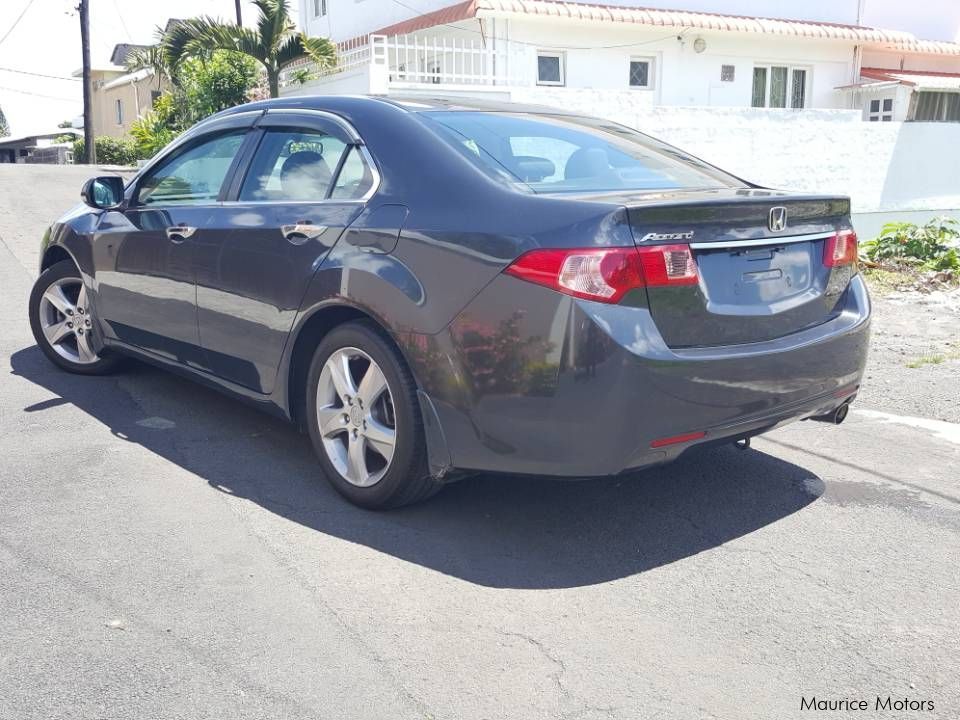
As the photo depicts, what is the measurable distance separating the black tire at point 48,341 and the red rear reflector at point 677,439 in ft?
12.6

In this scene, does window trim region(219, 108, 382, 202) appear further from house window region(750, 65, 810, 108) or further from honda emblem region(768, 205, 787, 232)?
house window region(750, 65, 810, 108)

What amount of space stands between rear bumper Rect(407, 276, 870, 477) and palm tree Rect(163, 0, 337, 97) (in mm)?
16455

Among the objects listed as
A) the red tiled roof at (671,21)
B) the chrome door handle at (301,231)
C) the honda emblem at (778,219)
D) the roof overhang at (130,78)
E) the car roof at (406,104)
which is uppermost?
the roof overhang at (130,78)

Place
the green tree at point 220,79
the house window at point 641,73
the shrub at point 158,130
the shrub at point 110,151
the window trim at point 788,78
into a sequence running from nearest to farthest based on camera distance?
the green tree at point 220,79, the house window at point 641,73, the window trim at point 788,78, the shrub at point 158,130, the shrub at point 110,151

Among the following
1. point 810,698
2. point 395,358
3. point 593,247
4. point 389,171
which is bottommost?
point 810,698

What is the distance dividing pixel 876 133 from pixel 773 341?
16171 mm

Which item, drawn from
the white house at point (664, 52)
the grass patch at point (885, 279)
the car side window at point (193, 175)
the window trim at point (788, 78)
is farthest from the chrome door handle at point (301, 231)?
the window trim at point (788, 78)

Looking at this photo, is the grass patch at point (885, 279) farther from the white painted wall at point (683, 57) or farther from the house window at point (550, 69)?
the house window at point (550, 69)

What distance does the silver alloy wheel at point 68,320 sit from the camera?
6090 millimetres

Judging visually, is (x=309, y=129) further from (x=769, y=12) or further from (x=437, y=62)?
(x=769, y=12)

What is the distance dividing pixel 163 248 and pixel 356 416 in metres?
1.78

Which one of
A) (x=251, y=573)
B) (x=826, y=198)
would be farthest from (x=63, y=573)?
(x=826, y=198)

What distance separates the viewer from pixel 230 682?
288 cm

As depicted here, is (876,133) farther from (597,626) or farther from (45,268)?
(597,626)
